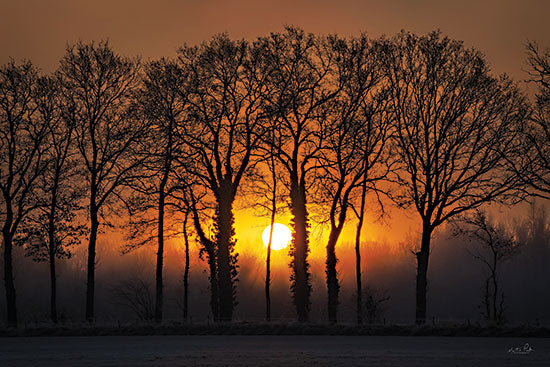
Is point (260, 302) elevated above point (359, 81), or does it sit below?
below

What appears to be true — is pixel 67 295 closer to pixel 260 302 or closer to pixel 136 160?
pixel 260 302

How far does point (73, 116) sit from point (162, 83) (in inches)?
243

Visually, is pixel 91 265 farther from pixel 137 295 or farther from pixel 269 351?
pixel 269 351

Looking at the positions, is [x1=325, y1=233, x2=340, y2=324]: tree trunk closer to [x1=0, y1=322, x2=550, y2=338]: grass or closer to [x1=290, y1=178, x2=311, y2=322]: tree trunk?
[x1=290, y1=178, x2=311, y2=322]: tree trunk

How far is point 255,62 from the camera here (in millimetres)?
44094

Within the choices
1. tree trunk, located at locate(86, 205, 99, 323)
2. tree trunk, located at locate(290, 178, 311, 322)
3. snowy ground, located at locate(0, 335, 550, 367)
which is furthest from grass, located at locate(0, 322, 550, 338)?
tree trunk, located at locate(290, 178, 311, 322)

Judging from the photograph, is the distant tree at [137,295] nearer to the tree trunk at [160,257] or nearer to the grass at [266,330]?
the tree trunk at [160,257]

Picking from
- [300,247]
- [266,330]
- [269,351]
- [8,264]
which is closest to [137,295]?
[8,264]

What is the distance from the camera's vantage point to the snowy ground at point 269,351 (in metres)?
26.9

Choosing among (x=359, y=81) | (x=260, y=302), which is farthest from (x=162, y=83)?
(x=260, y=302)

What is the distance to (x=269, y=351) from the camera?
1200 inches

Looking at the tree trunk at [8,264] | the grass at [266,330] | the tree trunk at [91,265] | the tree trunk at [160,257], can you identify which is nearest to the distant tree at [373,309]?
the grass at [266,330]

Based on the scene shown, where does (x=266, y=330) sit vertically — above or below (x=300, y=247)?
below

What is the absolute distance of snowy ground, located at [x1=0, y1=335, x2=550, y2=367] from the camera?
26922mm
